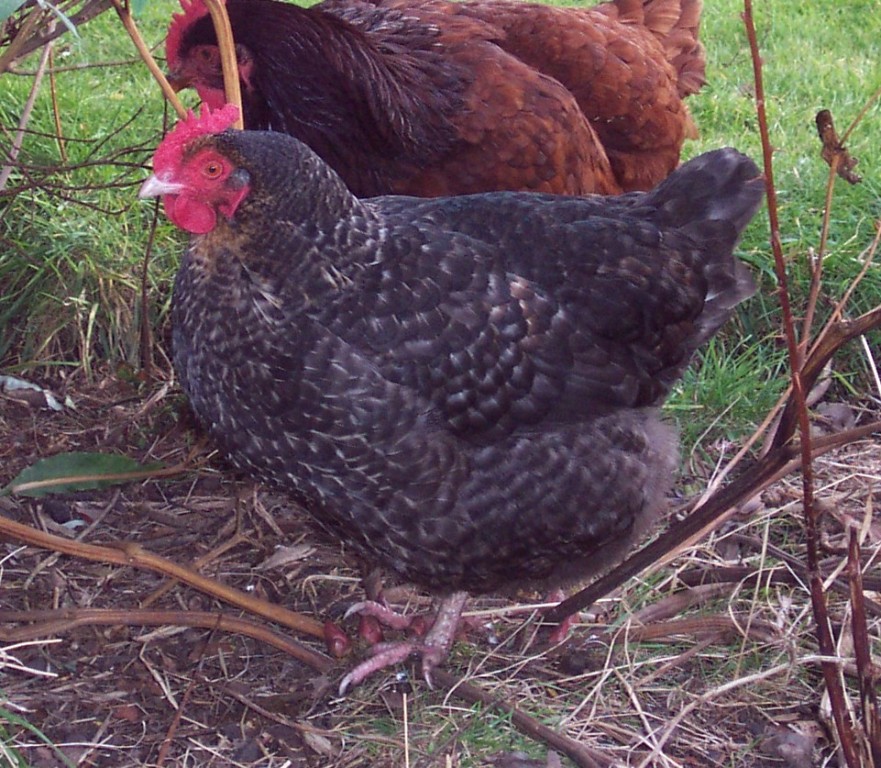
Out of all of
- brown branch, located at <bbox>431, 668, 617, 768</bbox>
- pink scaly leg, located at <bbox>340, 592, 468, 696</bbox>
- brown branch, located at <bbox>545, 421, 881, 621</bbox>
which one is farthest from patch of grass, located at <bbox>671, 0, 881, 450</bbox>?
brown branch, located at <bbox>431, 668, 617, 768</bbox>

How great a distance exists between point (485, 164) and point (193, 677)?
1549 mm

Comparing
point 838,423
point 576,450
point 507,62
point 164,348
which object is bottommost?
point 838,423

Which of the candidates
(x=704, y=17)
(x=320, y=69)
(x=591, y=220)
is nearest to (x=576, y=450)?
(x=591, y=220)

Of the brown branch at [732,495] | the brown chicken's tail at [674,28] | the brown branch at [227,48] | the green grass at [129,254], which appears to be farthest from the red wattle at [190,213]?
the brown chicken's tail at [674,28]

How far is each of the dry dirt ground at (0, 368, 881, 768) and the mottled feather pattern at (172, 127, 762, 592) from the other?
28 centimetres

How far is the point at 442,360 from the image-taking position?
1948 millimetres

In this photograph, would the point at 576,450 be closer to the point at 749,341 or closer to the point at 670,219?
the point at 670,219

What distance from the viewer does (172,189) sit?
1.82m

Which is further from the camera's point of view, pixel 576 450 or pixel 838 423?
pixel 838 423

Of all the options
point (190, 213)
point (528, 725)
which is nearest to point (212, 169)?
point (190, 213)

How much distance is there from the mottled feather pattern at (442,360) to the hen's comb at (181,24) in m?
0.80

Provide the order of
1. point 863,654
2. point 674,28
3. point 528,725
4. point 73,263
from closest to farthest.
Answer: point 863,654
point 528,725
point 73,263
point 674,28

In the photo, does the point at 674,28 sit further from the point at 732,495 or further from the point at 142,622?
the point at 142,622

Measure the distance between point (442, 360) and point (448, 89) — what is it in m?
1.13
